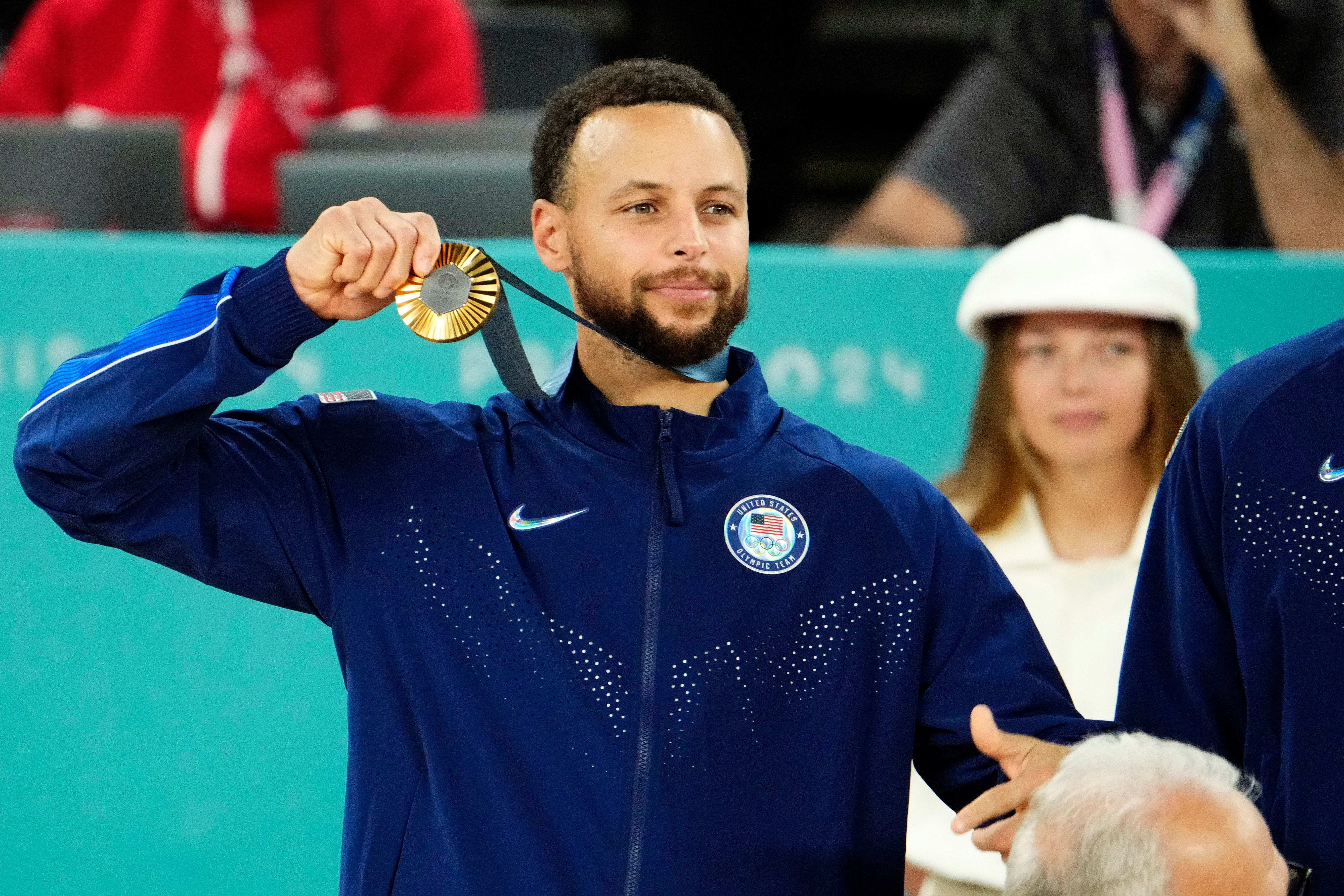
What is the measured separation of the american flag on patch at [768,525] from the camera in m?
1.59

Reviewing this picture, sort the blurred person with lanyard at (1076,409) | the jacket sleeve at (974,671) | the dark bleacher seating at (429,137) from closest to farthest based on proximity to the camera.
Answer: the jacket sleeve at (974,671)
the blurred person with lanyard at (1076,409)
the dark bleacher seating at (429,137)

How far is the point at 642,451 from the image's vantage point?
1.61 metres

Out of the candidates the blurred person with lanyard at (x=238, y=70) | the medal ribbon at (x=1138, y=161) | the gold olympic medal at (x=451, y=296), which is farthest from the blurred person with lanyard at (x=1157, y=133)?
the gold olympic medal at (x=451, y=296)

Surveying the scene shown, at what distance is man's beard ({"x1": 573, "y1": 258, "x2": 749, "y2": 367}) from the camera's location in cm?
160

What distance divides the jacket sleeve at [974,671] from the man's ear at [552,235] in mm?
467

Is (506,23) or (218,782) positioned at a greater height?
(506,23)

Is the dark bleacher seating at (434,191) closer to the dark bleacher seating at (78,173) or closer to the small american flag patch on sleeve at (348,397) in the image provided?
the dark bleacher seating at (78,173)

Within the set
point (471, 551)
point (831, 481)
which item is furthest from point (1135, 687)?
point (471, 551)

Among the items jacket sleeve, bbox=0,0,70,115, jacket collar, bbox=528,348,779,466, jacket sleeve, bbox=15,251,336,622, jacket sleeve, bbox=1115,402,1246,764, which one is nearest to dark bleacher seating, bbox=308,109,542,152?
jacket sleeve, bbox=0,0,70,115

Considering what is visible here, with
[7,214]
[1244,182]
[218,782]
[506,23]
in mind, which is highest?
[506,23]

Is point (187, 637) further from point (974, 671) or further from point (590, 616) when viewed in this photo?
point (974, 671)

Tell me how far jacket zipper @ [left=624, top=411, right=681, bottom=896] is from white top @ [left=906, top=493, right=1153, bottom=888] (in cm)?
70

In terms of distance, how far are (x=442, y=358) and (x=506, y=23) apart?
2.32m

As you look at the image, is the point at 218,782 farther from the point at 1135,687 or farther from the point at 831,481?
the point at 1135,687
